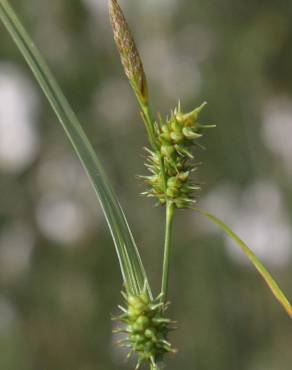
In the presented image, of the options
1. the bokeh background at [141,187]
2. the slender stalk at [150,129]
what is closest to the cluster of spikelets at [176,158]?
the slender stalk at [150,129]

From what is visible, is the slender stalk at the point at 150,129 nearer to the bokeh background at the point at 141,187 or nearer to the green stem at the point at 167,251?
the green stem at the point at 167,251

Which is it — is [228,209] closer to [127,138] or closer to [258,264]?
[127,138]

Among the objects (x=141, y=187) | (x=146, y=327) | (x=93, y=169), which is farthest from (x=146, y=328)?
(x=141, y=187)

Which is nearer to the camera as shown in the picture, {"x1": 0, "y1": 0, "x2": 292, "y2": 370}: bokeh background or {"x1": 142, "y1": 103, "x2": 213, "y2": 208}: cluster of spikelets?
{"x1": 142, "y1": 103, "x2": 213, "y2": 208}: cluster of spikelets

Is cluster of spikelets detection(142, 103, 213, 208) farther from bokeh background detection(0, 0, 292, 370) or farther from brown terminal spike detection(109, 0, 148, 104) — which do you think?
bokeh background detection(0, 0, 292, 370)

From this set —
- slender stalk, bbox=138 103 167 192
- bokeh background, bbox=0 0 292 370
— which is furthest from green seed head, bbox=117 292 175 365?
bokeh background, bbox=0 0 292 370

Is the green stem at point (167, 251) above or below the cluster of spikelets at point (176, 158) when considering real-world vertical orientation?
below
